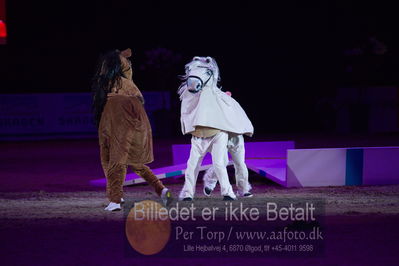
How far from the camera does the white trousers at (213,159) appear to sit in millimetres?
8805

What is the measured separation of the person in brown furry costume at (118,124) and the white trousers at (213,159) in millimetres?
505

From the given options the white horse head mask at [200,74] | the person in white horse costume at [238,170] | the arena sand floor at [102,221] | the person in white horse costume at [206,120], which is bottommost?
the arena sand floor at [102,221]

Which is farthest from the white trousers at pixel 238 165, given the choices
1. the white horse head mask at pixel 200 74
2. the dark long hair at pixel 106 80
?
the dark long hair at pixel 106 80

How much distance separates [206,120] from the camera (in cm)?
872

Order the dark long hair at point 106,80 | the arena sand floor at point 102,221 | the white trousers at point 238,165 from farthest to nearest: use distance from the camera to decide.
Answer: the white trousers at point 238,165 < the dark long hair at point 106,80 < the arena sand floor at point 102,221

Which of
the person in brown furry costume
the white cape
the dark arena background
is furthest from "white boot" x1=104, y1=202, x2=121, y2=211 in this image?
the dark arena background

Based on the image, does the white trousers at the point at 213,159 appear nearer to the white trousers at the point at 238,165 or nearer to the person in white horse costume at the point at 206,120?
the person in white horse costume at the point at 206,120

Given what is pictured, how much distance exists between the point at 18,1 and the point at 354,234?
21793 mm

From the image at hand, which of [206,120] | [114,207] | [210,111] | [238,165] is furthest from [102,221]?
[238,165]

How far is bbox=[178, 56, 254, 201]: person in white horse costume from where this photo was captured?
28.7 ft

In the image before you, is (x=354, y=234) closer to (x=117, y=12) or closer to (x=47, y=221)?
(x=47, y=221)

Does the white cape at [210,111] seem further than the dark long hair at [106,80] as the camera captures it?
Yes

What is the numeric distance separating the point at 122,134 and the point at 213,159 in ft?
4.29

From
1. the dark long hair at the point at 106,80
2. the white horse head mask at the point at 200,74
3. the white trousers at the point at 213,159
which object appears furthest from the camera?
the white trousers at the point at 213,159
